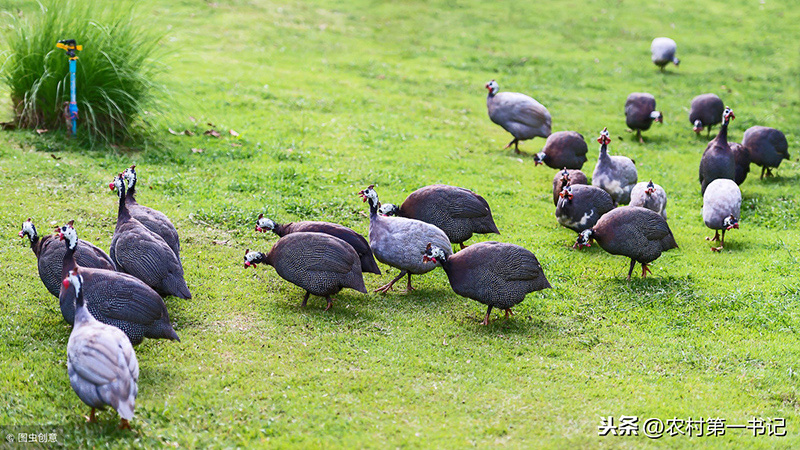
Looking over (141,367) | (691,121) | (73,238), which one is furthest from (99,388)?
(691,121)

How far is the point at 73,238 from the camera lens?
584 centimetres

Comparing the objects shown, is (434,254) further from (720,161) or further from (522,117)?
(522,117)

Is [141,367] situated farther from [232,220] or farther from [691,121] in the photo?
[691,121]

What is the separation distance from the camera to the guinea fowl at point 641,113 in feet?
43.3

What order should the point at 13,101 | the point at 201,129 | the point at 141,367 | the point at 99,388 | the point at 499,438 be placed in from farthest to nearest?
the point at 201,129
the point at 13,101
the point at 141,367
the point at 499,438
the point at 99,388

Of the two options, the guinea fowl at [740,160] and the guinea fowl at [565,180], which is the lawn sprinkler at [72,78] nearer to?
the guinea fowl at [565,180]

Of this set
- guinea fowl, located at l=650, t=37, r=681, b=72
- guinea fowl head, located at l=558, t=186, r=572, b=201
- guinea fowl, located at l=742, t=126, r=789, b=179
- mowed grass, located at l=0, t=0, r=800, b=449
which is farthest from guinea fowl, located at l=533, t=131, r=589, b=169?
guinea fowl, located at l=650, t=37, r=681, b=72

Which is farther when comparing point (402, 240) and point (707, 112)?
point (707, 112)

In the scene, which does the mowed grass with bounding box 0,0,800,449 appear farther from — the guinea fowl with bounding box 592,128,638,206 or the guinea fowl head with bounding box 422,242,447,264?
the guinea fowl with bounding box 592,128,638,206

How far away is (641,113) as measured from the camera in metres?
13.2

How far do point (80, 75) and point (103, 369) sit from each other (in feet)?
22.2

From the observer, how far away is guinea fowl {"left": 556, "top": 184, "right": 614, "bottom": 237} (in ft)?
28.5

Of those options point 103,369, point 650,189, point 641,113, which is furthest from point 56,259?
point 641,113

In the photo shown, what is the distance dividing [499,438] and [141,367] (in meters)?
2.74
